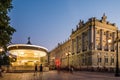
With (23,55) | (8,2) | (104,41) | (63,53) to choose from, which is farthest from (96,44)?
(8,2)

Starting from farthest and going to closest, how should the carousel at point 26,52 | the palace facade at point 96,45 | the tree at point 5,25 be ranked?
the palace facade at point 96,45 → the carousel at point 26,52 → the tree at point 5,25

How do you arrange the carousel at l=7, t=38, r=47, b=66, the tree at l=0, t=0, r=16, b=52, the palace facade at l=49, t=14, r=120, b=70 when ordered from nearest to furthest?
the tree at l=0, t=0, r=16, b=52 → the carousel at l=7, t=38, r=47, b=66 → the palace facade at l=49, t=14, r=120, b=70

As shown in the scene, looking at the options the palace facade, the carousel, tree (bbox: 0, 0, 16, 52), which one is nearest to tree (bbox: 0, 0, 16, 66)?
tree (bbox: 0, 0, 16, 52)

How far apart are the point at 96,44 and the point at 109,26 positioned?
9014 millimetres

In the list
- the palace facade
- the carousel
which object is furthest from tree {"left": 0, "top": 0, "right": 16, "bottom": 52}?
the palace facade

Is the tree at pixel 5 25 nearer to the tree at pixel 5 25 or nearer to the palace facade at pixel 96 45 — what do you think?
the tree at pixel 5 25

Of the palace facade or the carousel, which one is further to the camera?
the palace facade

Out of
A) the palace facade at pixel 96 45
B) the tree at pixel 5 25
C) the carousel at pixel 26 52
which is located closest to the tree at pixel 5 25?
the tree at pixel 5 25

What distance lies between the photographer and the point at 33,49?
5159 centimetres

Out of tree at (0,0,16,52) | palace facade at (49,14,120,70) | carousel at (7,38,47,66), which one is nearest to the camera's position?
tree at (0,0,16,52)

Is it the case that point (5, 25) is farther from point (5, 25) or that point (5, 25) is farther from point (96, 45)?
point (96, 45)

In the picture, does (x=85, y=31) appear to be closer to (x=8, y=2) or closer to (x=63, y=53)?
(x=63, y=53)

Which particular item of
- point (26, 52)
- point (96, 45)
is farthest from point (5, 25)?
point (96, 45)

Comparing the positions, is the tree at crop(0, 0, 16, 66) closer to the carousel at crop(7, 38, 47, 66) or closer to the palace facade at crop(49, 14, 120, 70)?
the carousel at crop(7, 38, 47, 66)
